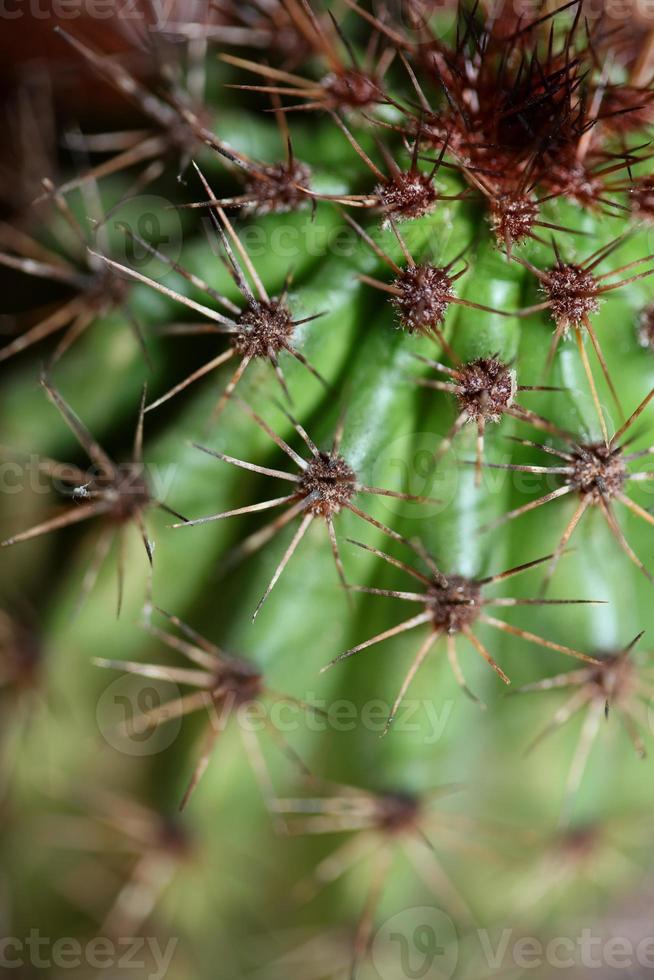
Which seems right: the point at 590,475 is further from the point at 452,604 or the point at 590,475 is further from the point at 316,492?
the point at 316,492

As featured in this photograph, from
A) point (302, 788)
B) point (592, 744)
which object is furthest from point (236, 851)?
point (592, 744)

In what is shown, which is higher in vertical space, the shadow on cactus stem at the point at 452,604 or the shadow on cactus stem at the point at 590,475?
the shadow on cactus stem at the point at 590,475

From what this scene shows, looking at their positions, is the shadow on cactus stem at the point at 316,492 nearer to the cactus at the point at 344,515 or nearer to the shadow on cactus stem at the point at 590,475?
the cactus at the point at 344,515

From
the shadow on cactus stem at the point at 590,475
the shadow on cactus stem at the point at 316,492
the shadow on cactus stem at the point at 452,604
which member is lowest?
the shadow on cactus stem at the point at 452,604

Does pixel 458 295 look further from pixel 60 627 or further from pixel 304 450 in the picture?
pixel 60 627

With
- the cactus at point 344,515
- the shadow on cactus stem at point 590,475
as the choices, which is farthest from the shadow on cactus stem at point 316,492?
the shadow on cactus stem at point 590,475

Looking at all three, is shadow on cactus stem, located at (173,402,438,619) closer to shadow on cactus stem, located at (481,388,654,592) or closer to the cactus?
the cactus

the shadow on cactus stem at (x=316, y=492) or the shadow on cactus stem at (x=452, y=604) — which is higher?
the shadow on cactus stem at (x=316, y=492)

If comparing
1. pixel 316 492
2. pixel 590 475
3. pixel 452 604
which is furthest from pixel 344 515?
pixel 590 475
